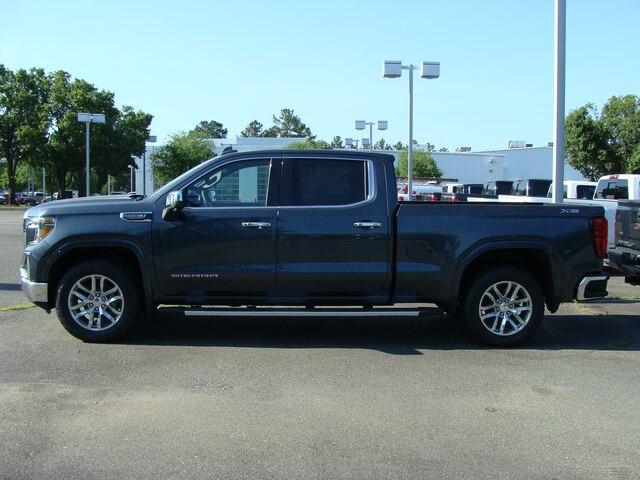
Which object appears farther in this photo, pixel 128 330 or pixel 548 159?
pixel 548 159

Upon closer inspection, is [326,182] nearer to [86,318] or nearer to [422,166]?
[86,318]

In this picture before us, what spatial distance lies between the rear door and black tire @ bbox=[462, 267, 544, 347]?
946mm

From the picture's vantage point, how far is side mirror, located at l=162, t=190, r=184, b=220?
6781 mm

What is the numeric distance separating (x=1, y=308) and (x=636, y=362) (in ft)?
25.2

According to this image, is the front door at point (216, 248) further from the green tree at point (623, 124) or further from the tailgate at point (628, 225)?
the green tree at point (623, 124)

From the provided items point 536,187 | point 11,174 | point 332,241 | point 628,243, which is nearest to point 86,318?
point 332,241

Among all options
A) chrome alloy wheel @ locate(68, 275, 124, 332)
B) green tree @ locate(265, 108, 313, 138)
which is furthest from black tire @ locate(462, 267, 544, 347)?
green tree @ locate(265, 108, 313, 138)

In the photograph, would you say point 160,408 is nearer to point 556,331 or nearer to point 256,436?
point 256,436

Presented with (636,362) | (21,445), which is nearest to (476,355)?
(636,362)

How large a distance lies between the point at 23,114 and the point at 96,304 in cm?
4742

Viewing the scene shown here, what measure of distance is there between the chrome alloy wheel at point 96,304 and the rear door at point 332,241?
5.69 ft

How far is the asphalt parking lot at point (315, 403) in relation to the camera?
4.22 meters

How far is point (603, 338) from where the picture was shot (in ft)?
25.3

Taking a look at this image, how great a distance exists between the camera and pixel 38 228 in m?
6.98
